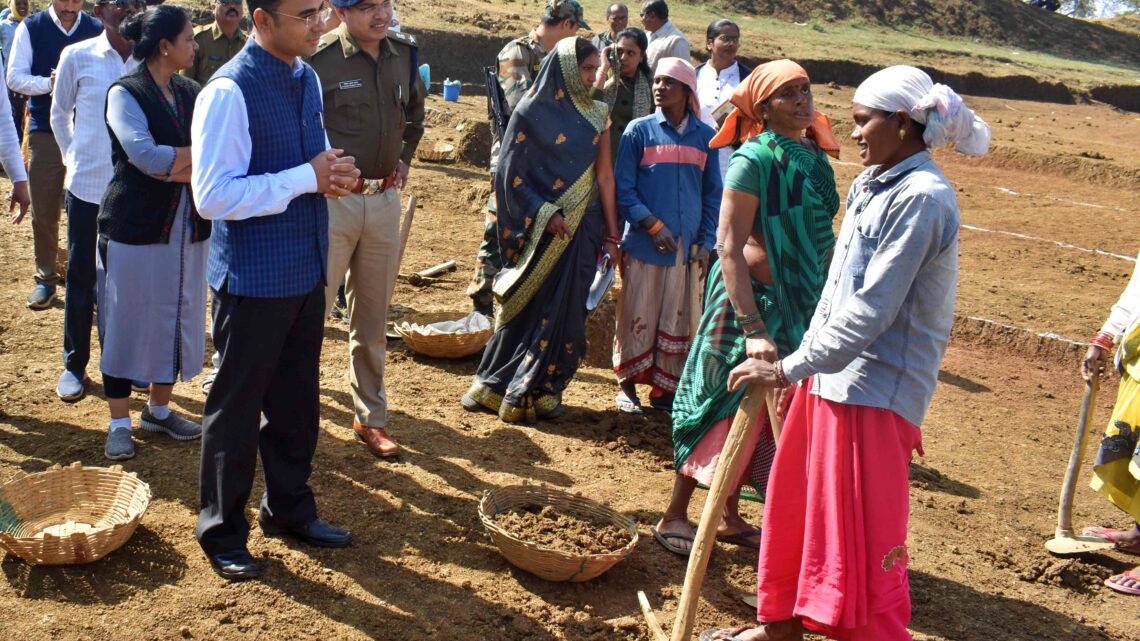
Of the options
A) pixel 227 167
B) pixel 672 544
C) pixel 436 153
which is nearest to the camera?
pixel 227 167

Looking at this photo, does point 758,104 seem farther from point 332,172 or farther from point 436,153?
point 436,153

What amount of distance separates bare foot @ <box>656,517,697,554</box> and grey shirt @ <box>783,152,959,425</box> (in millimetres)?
1300

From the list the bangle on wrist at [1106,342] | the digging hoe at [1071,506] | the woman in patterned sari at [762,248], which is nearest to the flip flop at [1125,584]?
the digging hoe at [1071,506]

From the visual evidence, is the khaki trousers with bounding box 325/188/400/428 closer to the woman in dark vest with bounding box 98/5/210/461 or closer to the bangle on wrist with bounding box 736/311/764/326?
the woman in dark vest with bounding box 98/5/210/461

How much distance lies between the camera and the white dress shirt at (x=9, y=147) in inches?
195

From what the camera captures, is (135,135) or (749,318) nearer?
(749,318)

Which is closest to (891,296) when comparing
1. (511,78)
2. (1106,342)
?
(1106,342)

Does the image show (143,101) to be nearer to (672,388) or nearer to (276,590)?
(276,590)

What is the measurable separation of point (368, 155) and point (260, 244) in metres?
1.24

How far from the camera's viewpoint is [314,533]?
4070 millimetres

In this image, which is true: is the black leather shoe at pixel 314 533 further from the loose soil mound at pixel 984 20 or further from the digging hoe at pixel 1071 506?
the loose soil mound at pixel 984 20

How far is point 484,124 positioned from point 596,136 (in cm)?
812

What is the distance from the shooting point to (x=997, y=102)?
24125mm

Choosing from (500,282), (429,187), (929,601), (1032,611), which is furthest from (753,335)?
(429,187)
